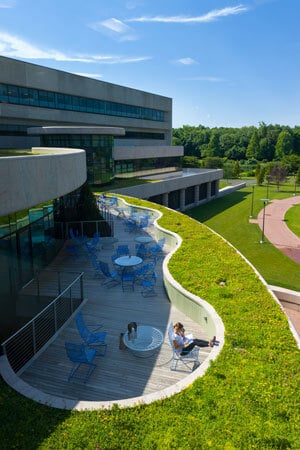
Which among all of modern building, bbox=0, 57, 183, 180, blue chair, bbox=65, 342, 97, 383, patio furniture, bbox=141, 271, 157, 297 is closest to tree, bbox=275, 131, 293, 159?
modern building, bbox=0, 57, 183, 180

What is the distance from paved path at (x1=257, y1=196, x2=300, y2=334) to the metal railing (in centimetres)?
968

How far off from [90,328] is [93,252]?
5778 millimetres

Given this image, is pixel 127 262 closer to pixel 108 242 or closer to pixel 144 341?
pixel 108 242

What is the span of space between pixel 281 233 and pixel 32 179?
101 feet

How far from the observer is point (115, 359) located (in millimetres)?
8812

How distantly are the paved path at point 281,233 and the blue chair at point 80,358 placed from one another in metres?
9.82

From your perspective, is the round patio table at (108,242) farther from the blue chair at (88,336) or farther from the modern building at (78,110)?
the modern building at (78,110)

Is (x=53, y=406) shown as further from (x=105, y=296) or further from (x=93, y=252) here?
(x=93, y=252)

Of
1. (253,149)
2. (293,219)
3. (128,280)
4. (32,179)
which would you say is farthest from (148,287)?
(253,149)

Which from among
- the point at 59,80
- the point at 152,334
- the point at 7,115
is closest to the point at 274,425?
the point at 152,334

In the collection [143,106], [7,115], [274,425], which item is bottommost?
[274,425]

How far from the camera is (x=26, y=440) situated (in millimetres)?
5801

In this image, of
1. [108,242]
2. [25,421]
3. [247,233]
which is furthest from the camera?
[247,233]

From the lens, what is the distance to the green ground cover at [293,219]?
36.5 m
